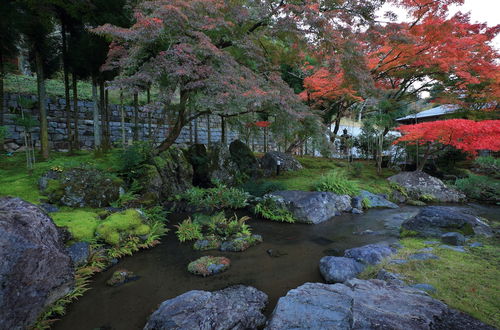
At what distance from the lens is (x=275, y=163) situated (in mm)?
11594

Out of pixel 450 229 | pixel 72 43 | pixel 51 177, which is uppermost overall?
pixel 72 43

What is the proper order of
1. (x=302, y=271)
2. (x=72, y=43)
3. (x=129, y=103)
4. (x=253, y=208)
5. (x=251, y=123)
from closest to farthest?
(x=302, y=271) < (x=253, y=208) < (x=72, y=43) < (x=251, y=123) < (x=129, y=103)

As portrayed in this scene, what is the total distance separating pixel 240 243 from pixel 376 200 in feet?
20.5

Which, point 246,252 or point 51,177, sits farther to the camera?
point 51,177

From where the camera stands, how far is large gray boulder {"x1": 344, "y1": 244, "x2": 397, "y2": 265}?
416 centimetres

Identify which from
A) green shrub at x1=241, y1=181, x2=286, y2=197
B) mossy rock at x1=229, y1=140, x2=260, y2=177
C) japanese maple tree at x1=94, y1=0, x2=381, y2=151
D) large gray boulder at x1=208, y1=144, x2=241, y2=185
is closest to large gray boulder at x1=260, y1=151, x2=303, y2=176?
Result: mossy rock at x1=229, y1=140, x2=260, y2=177

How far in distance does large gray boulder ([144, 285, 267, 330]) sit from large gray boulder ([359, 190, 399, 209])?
6980 millimetres

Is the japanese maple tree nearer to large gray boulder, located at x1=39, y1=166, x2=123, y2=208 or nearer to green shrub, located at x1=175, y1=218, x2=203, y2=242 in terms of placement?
large gray boulder, located at x1=39, y1=166, x2=123, y2=208

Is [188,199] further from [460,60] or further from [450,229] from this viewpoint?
[460,60]

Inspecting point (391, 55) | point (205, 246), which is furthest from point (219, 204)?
point (391, 55)

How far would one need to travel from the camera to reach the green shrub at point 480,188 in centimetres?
945

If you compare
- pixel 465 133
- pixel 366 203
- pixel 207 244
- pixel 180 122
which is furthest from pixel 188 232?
pixel 465 133

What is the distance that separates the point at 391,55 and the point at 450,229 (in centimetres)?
825

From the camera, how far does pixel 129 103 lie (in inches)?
585
